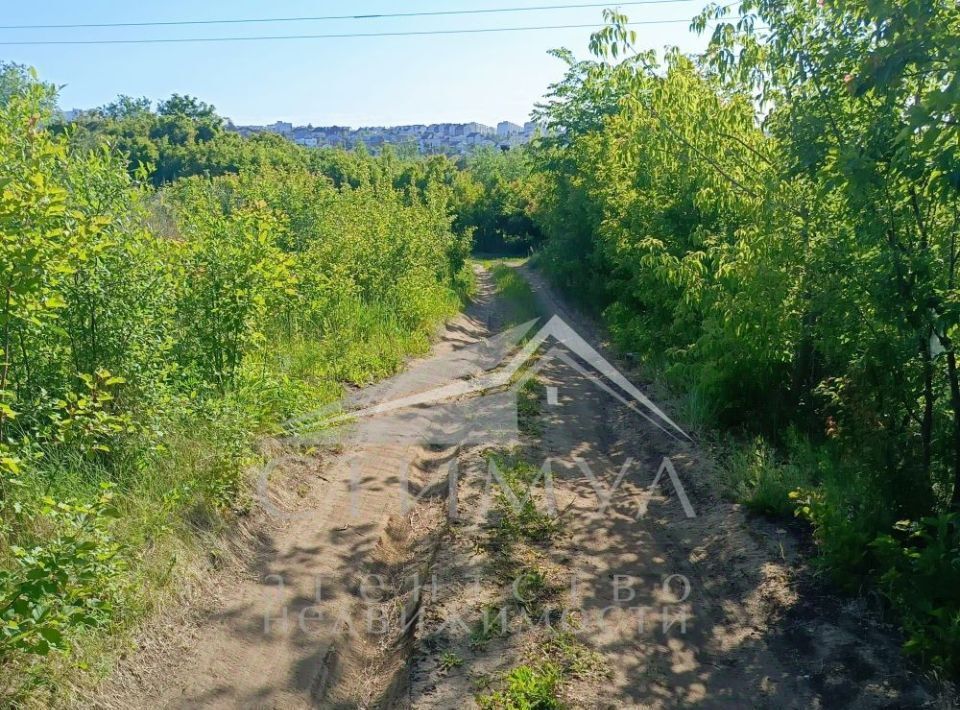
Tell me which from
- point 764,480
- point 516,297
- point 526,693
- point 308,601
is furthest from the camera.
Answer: point 516,297

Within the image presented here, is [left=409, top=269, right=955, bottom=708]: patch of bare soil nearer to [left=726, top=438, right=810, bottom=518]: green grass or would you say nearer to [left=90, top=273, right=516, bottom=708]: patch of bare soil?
[left=726, top=438, right=810, bottom=518]: green grass

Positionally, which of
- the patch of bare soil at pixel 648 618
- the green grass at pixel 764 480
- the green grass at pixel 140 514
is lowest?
the patch of bare soil at pixel 648 618

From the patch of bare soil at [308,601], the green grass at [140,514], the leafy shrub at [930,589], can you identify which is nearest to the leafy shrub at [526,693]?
the patch of bare soil at [308,601]

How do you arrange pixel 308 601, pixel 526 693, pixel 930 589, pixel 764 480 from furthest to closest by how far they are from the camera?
pixel 764 480 < pixel 308 601 < pixel 930 589 < pixel 526 693

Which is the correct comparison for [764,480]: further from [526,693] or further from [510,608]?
[526,693]

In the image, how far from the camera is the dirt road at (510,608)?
189 inches

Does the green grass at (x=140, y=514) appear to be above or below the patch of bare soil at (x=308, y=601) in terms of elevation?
above

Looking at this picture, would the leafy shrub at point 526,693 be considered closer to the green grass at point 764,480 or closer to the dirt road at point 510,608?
the dirt road at point 510,608

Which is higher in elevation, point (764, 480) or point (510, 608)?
point (764, 480)

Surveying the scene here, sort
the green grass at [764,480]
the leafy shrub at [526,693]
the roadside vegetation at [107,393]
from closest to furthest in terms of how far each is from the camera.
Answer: the roadside vegetation at [107,393] < the leafy shrub at [526,693] < the green grass at [764,480]

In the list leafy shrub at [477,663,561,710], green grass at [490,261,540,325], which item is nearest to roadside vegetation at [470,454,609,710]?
leafy shrub at [477,663,561,710]

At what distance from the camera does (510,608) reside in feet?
19.0

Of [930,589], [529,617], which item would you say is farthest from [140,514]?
[930,589]

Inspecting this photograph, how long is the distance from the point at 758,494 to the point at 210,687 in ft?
17.2
